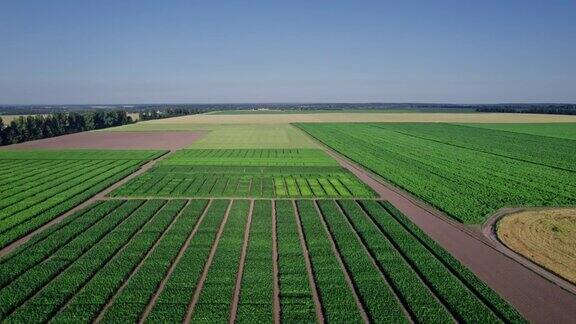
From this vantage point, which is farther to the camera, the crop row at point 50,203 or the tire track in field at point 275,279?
the crop row at point 50,203

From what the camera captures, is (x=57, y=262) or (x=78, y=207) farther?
(x=78, y=207)

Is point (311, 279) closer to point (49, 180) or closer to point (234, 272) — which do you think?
point (234, 272)

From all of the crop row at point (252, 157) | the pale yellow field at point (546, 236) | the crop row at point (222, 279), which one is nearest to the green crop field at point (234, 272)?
the crop row at point (222, 279)

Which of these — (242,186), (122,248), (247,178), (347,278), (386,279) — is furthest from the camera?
(247,178)

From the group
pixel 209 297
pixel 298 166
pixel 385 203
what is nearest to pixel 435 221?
pixel 385 203

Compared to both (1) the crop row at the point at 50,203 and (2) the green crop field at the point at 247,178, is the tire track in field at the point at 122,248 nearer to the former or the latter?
(2) the green crop field at the point at 247,178

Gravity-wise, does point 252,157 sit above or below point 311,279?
above

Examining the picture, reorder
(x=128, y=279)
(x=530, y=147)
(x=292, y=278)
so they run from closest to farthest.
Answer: (x=292, y=278)
(x=128, y=279)
(x=530, y=147)

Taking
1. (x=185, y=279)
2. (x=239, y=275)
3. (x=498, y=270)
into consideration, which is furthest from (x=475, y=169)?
(x=185, y=279)
